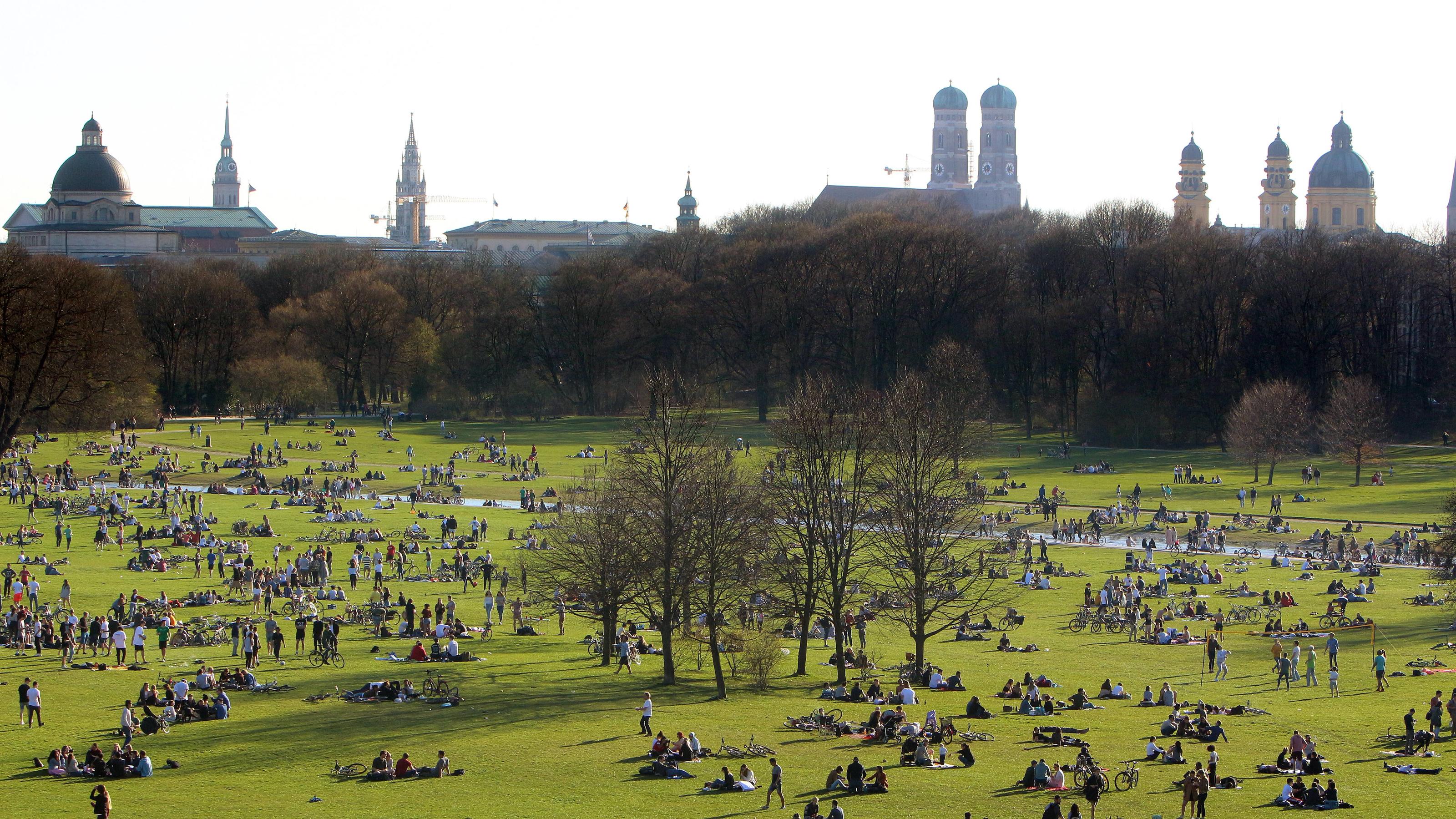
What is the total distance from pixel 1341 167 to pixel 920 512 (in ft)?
516

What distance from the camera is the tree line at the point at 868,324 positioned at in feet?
273

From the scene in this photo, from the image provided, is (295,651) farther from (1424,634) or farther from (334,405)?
(334,405)

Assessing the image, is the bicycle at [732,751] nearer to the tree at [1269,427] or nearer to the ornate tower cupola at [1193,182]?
the tree at [1269,427]

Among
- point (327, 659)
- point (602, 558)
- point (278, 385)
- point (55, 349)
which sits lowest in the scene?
point (327, 659)

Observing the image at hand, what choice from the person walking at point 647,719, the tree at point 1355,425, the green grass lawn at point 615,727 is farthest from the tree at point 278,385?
the person walking at point 647,719

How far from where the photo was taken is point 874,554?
152 ft

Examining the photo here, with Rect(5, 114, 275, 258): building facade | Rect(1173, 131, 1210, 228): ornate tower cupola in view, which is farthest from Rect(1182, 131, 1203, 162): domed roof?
Rect(5, 114, 275, 258): building facade

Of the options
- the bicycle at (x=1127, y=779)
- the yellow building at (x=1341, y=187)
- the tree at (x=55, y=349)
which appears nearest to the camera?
the bicycle at (x=1127, y=779)

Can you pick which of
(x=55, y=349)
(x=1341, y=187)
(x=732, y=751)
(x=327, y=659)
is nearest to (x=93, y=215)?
(x=55, y=349)

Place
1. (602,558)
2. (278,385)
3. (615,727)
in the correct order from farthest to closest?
1. (278,385)
2. (602,558)
3. (615,727)

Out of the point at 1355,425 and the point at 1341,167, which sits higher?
the point at 1341,167

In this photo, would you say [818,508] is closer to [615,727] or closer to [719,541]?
[719,541]

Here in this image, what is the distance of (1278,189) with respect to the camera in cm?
18825

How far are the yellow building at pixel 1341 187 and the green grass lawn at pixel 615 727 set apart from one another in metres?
142
